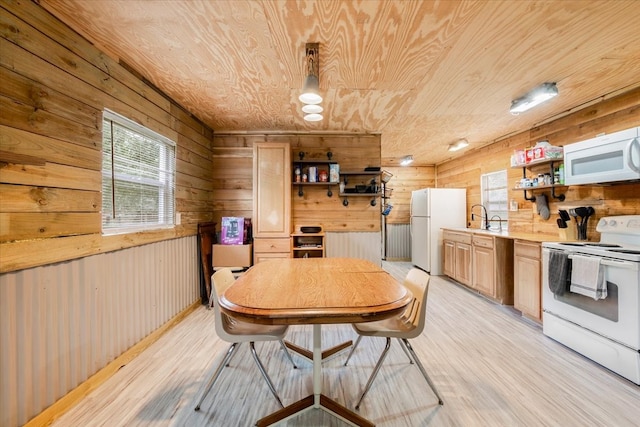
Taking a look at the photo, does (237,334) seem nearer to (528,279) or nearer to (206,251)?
(206,251)

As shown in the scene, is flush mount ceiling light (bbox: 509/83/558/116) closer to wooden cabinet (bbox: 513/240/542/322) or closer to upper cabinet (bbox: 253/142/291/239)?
wooden cabinet (bbox: 513/240/542/322)

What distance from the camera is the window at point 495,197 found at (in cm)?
437

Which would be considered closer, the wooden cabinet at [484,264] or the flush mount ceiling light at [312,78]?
the flush mount ceiling light at [312,78]

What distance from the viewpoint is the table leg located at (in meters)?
1.50

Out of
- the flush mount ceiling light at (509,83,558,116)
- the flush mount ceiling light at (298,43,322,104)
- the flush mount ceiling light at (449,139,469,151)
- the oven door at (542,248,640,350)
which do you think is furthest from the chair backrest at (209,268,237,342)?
the flush mount ceiling light at (449,139,469,151)

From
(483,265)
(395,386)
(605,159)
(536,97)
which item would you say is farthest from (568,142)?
(395,386)

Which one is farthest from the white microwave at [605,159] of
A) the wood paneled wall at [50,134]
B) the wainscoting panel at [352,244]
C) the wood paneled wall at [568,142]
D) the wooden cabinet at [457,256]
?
the wood paneled wall at [50,134]

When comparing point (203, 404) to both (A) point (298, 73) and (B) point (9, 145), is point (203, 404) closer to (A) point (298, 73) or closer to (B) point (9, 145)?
(B) point (9, 145)

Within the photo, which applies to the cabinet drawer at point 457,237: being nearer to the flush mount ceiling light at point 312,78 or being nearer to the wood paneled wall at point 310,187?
the wood paneled wall at point 310,187

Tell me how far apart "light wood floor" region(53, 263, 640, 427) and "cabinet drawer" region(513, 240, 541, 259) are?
82 cm

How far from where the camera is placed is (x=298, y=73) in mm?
2268

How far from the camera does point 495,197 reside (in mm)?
4555

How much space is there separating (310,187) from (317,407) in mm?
2913

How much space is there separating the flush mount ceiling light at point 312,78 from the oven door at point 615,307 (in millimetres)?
2558
